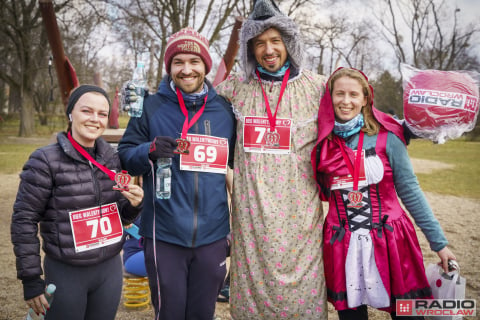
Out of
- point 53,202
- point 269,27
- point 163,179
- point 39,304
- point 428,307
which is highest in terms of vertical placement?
point 269,27

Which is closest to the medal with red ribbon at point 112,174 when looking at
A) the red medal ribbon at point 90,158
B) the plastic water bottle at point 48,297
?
the red medal ribbon at point 90,158

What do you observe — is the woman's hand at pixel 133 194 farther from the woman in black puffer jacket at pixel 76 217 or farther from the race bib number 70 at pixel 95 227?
the race bib number 70 at pixel 95 227

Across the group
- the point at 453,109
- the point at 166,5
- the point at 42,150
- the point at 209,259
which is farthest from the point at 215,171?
the point at 166,5

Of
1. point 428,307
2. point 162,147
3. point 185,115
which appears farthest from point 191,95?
point 428,307

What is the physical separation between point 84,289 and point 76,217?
15.5 inches

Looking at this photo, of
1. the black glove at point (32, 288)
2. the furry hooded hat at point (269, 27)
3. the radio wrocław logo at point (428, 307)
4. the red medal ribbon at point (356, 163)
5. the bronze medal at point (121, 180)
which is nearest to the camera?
the black glove at point (32, 288)

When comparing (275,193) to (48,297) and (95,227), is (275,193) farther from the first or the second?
(48,297)

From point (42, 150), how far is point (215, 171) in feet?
3.07

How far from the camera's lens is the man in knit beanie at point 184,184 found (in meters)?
2.10

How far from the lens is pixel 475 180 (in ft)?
36.3

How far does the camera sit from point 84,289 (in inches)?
77.4

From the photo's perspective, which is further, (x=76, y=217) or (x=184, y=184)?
(x=184, y=184)

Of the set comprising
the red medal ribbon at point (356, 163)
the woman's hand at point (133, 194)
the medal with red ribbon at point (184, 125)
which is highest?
the medal with red ribbon at point (184, 125)

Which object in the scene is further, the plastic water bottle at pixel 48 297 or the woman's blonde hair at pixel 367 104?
the woman's blonde hair at pixel 367 104
